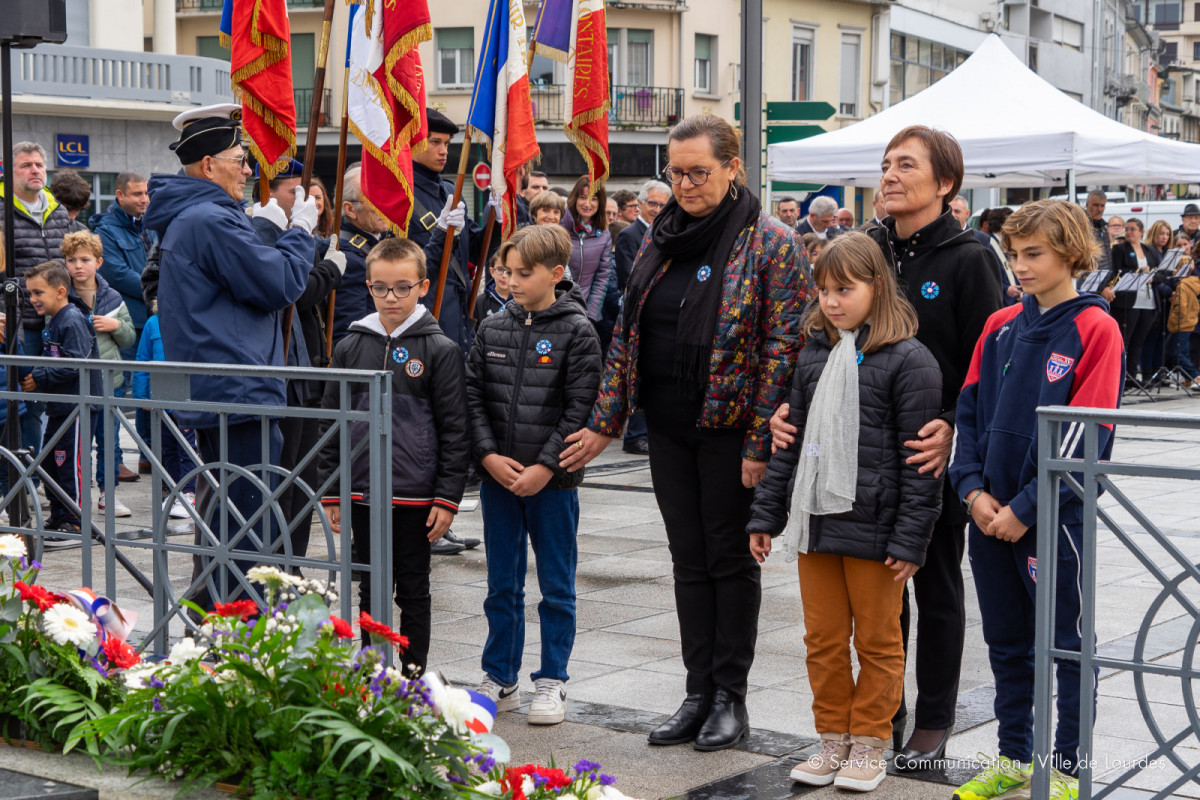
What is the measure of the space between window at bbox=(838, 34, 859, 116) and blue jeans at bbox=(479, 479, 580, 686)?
3804 centimetres

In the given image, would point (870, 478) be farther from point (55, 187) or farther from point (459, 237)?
point (55, 187)

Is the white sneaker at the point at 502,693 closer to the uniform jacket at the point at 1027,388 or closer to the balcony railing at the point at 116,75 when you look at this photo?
the uniform jacket at the point at 1027,388

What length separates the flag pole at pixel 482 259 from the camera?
7660 mm

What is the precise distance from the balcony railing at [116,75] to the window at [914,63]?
816 inches

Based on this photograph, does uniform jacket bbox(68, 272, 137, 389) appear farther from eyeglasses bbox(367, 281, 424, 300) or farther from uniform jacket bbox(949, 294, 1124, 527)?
uniform jacket bbox(949, 294, 1124, 527)

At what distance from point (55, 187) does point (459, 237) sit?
454 centimetres

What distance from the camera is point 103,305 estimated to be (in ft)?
30.5

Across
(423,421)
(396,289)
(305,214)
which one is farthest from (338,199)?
(423,421)

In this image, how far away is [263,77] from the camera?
6242 millimetres

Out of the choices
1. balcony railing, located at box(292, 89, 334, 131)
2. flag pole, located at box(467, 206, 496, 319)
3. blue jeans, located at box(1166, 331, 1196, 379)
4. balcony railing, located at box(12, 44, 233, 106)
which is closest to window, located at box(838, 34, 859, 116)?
balcony railing, located at box(292, 89, 334, 131)

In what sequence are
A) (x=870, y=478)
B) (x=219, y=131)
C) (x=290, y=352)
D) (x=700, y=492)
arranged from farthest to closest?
1. (x=290, y=352)
2. (x=219, y=131)
3. (x=700, y=492)
4. (x=870, y=478)

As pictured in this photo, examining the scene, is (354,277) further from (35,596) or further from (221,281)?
(35,596)

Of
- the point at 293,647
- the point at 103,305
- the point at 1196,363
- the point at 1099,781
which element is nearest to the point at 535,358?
the point at 293,647

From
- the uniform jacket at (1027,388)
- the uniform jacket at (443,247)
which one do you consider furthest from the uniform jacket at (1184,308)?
the uniform jacket at (1027,388)
